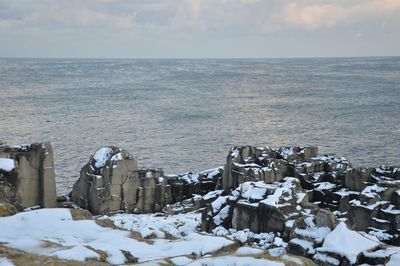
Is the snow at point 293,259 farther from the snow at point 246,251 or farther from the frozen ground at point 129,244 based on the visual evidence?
the snow at point 246,251

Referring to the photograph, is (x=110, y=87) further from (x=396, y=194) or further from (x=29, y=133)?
(x=396, y=194)

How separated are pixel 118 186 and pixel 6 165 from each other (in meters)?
9.05

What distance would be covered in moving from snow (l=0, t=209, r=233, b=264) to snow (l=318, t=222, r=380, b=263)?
423 centimetres

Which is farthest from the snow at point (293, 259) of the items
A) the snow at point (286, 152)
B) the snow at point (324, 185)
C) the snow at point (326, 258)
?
the snow at point (286, 152)

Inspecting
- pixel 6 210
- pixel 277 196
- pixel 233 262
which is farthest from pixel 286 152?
pixel 233 262

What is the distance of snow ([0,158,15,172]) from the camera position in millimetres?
31328

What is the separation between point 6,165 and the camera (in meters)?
31.6

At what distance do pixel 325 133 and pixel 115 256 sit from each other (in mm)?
65142

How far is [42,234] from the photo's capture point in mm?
20297

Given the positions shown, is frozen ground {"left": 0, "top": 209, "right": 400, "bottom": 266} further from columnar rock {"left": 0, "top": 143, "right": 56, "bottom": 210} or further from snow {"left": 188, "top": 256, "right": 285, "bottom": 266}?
columnar rock {"left": 0, "top": 143, "right": 56, "bottom": 210}

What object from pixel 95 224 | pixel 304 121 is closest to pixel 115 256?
pixel 95 224

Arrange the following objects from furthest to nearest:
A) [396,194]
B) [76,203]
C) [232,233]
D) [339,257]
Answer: [76,203]
[396,194]
[232,233]
[339,257]

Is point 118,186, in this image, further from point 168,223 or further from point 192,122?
point 192,122

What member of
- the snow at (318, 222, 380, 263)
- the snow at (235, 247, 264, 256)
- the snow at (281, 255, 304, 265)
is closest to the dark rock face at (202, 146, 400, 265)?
the snow at (318, 222, 380, 263)
